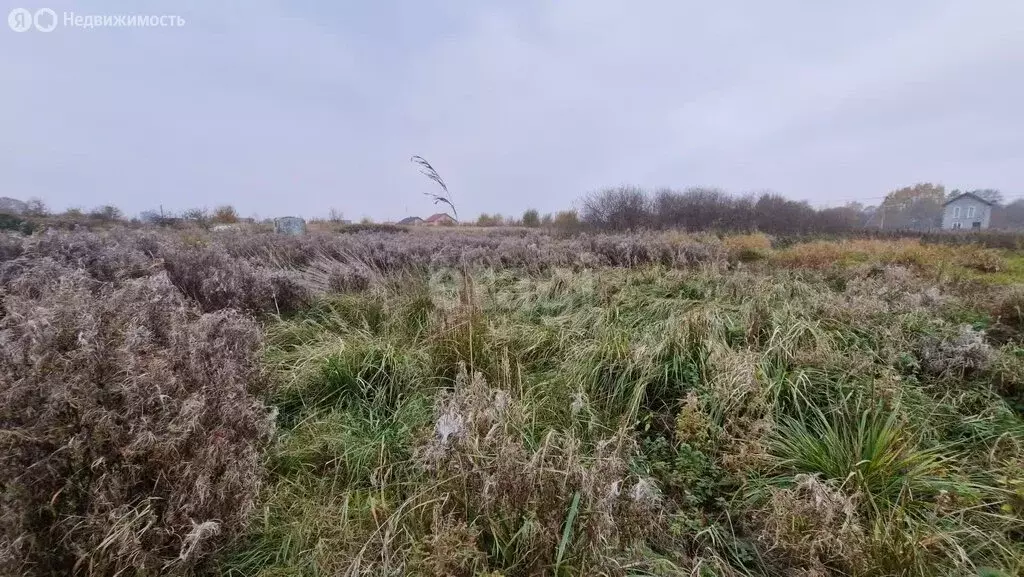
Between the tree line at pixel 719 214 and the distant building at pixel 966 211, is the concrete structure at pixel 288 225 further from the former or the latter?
the distant building at pixel 966 211

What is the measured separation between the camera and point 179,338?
5.32ft

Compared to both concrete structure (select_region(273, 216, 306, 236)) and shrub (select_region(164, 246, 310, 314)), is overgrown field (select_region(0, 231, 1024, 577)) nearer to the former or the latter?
shrub (select_region(164, 246, 310, 314))

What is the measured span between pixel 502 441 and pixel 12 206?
25.7 meters

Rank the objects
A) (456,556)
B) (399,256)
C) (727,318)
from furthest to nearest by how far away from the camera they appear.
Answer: (399,256) → (727,318) → (456,556)

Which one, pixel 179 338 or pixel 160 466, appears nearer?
pixel 160 466

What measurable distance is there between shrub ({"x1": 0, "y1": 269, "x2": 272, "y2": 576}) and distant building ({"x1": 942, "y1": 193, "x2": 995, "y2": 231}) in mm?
41251

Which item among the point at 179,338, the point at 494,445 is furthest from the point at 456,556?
the point at 179,338

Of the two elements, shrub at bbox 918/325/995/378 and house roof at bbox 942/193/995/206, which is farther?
house roof at bbox 942/193/995/206

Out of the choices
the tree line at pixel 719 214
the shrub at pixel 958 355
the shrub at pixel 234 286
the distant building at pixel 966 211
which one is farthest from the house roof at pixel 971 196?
the shrub at pixel 234 286

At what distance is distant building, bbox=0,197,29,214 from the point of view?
14.8m

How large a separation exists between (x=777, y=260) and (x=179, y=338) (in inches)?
396

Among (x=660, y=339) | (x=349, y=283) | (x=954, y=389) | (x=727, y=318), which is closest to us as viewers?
(x=954, y=389)

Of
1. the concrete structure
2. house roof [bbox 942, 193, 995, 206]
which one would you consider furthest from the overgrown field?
house roof [bbox 942, 193, 995, 206]

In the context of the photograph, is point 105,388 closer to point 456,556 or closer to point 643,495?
point 456,556
